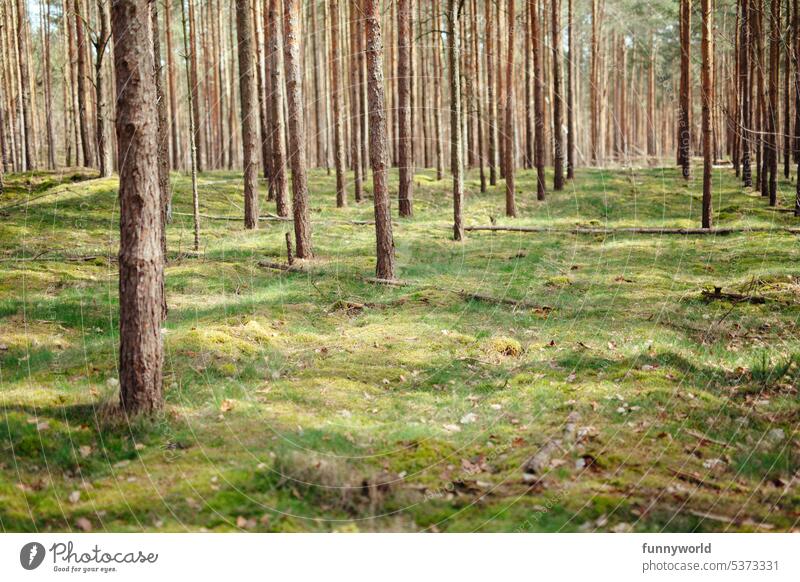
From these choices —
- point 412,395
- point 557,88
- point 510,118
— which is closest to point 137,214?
point 412,395

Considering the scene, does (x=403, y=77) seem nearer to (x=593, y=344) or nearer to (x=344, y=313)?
(x=344, y=313)

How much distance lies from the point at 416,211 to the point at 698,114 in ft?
169

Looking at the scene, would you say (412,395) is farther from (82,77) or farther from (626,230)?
(82,77)

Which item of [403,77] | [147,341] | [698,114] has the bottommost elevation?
[147,341]

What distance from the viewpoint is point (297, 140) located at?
52.9 feet

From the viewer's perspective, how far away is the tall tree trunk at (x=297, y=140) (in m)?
15.2

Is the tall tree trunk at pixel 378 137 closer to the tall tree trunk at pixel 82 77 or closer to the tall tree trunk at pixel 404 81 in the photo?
the tall tree trunk at pixel 404 81

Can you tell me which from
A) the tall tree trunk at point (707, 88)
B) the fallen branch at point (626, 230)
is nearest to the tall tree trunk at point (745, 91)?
the tall tree trunk at point (707, 88)

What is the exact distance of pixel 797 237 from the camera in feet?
59.9
